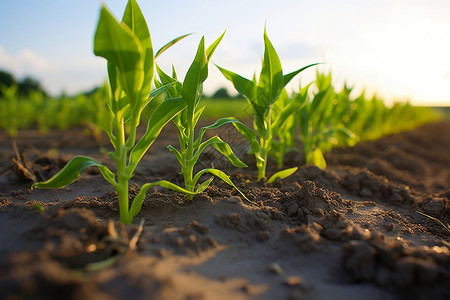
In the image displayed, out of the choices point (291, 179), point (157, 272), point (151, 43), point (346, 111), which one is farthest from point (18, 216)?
point (346, 111)

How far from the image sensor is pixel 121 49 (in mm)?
1391

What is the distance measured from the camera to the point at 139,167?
3.46 m

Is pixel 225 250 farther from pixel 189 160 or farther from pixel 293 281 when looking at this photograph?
pixel 189 160

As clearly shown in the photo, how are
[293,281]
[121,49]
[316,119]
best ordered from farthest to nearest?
1. [316,119]
2. [121,49]
3. [293,281]

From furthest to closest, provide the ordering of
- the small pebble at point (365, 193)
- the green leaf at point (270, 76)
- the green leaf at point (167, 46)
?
1. the small pebble at point (365, 193)
2. the green leaf at point (270, 76)
3. the green leaf at point (167, 46)

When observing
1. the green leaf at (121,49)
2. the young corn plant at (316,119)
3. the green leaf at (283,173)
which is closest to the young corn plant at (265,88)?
the green leaf at (283,173)

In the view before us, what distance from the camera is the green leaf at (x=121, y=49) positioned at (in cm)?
133

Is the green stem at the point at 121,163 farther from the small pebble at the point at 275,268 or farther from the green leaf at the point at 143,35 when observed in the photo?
the small pebble at the point at 275,268

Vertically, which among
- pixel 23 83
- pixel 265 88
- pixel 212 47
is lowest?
pixel 23 83

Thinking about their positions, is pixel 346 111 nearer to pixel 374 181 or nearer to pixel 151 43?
pixel 374 181

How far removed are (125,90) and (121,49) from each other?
0.19 meters

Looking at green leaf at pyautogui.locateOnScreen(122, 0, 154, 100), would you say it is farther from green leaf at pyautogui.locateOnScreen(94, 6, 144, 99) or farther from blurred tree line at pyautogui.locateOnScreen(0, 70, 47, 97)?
blurred tree line at pyautogui.locateOnScreen(0, 70, 47, 97)

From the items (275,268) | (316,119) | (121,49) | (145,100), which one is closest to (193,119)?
(145,100)

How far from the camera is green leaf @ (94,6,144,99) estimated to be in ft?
4.36
